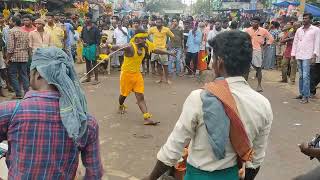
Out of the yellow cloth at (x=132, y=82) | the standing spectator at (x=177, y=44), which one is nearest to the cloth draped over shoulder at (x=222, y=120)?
the yellow cloth at (x=132, y=82)

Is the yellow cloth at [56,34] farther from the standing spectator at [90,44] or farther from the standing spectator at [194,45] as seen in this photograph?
the standing spectator at [194,45]

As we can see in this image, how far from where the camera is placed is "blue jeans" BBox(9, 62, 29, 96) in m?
8.98

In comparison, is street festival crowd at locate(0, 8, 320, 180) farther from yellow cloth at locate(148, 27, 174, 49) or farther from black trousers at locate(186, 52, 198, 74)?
black trousers at locate(186, 52, 198, 74)

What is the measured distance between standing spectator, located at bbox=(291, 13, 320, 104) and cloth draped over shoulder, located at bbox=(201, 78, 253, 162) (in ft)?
23.2

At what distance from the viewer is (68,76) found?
217 cm

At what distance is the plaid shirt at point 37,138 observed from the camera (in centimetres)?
207

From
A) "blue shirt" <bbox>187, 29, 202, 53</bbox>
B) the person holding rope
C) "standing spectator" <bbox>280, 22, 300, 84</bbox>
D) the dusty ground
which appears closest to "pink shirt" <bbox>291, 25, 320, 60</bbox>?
the dusty ground

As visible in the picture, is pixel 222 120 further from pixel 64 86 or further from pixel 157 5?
pixel 157 5

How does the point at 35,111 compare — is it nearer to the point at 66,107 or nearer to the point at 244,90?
the point at 66,107

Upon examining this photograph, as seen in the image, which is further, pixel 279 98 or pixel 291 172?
pixel 279 98

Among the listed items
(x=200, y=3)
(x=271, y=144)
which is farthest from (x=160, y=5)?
(x=271, y=144)

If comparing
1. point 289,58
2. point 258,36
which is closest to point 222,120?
point 258,36

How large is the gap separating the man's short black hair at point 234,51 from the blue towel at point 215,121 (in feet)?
0.69

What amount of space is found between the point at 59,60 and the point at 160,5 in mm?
78196
